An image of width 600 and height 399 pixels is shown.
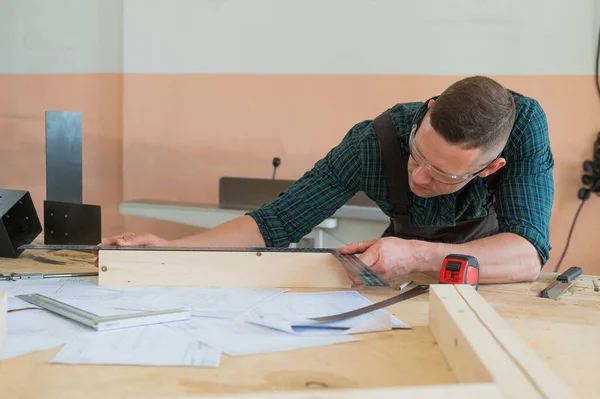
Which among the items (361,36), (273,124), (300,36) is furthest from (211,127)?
(361,36)

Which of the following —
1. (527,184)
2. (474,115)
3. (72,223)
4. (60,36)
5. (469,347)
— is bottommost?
(72,223)

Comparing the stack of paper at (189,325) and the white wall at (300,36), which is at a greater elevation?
the white wall at (300,36)

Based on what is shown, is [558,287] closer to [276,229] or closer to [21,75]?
[276,229]

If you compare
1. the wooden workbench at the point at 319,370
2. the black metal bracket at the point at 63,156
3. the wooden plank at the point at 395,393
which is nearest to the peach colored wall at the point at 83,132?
the black metal bracket at the point at 63,156

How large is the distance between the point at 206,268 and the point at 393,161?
2.29 ft

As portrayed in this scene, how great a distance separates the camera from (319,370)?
822 millimetres

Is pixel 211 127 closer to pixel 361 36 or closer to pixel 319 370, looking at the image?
pixel 361 36

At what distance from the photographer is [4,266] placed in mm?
1540

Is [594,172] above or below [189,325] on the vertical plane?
above

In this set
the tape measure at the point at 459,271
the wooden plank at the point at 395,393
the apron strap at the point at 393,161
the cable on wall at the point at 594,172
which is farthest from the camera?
the cable on wall at the point at 594,172

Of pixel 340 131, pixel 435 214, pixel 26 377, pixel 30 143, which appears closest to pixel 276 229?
pixel 435 214

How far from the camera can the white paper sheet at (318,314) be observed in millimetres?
998

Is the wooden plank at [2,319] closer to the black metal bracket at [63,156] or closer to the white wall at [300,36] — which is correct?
the black metal bracket at [63,156]

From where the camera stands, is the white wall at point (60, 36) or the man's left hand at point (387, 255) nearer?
the man's left hand at point (387, 255)
